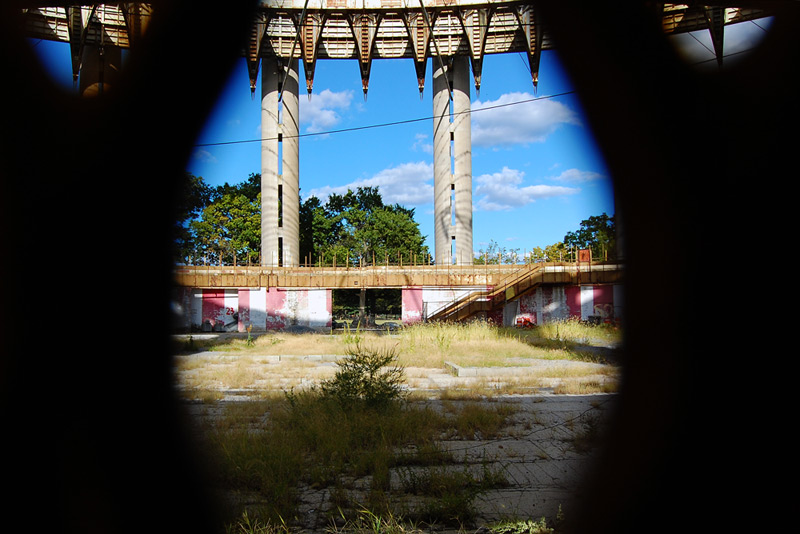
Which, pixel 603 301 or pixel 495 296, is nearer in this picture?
pixel 603 301

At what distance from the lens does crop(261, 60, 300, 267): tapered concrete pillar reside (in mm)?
39500

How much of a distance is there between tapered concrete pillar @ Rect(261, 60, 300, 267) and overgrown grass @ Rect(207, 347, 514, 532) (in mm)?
33463

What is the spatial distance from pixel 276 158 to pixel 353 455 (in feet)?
122

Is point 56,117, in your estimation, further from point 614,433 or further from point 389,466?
point 614,433

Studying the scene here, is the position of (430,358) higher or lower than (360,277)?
lower

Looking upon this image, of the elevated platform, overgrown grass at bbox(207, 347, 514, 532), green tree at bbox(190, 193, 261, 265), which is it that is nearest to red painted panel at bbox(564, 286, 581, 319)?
the elevated platform

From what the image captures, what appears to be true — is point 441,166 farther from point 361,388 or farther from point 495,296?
point 361,388

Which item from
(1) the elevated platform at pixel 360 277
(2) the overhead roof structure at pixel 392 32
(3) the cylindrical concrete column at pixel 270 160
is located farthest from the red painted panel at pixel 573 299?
(3) the cylindrical concrete column at pixel 270 160

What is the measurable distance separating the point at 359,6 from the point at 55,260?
129ft

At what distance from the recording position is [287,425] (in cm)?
629

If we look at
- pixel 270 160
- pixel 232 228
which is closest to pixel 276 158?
pixel 270 160

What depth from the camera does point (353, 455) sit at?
5176 mm

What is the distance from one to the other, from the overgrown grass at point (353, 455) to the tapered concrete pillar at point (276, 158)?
33.5 meters

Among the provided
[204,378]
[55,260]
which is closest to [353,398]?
[55,260]
